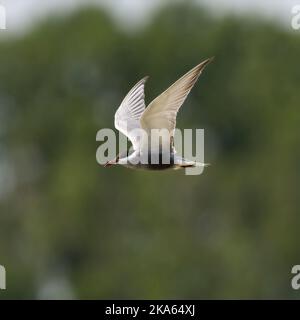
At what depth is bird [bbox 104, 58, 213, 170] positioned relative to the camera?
14.6 m

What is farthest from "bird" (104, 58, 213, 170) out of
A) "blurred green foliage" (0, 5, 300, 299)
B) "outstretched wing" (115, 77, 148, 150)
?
"blurred green foliage" (0, 5, 300, 299)

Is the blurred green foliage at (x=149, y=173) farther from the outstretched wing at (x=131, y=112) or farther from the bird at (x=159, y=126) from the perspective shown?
the bird at (x=159, y=126)

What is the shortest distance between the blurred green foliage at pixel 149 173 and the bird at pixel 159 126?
1215 centimetres

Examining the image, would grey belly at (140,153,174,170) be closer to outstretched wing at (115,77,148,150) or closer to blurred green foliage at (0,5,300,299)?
outstretched wing at (115,77,148,150)

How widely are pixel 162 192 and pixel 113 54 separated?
191 inches

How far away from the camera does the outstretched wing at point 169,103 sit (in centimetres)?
1461

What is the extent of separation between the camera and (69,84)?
3419 centimetres

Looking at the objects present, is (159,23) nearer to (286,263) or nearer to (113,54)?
(113,54)

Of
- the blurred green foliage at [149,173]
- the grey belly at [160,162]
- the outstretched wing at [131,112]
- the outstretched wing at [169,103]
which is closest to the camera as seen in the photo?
the outstretched wing at [169,103]

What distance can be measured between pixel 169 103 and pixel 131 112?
52.7 inches

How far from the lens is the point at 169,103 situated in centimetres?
1473

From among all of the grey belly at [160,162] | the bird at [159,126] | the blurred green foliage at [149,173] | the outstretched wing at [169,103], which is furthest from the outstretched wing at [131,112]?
the blurred green foliage at [149,173]

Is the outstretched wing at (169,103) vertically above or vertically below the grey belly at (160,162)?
above

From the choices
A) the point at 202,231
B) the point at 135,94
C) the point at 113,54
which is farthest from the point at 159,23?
the point at 135,94
